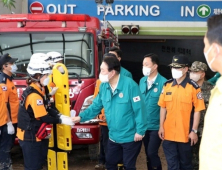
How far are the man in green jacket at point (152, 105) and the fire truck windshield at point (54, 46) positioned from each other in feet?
4.38

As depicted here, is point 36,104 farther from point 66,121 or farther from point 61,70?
point 61,70

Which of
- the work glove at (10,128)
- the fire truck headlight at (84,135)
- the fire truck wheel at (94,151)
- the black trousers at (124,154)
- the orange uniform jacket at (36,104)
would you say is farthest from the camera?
the fire truck wheel at (94,151)

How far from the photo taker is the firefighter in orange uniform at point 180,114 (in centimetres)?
529

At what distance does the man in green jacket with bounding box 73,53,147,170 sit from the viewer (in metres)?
5.03

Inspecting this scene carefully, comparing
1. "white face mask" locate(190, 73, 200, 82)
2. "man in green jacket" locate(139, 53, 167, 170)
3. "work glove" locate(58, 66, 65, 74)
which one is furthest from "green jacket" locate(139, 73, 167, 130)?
"work glove" locate(58, 66, 65, 74)

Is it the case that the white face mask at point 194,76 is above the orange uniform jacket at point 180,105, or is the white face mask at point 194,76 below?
above

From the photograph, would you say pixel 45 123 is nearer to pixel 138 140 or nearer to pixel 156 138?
pixel 138 140

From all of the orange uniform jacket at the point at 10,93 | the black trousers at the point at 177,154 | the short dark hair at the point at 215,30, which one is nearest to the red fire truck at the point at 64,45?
the orange uniform jacket at the point at 10,93

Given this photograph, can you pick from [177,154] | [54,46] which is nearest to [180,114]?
[177,154]

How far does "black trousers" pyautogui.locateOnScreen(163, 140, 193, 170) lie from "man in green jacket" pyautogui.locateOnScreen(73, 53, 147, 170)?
0.44 meters

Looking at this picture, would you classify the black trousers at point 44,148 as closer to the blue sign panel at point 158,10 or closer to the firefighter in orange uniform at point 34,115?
the firefighter in orange uniform at point 34,115

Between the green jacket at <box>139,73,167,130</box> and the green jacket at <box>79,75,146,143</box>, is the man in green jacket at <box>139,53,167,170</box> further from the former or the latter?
the green jacket at <box>79,75,146,143</box>

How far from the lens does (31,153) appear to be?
5.02m

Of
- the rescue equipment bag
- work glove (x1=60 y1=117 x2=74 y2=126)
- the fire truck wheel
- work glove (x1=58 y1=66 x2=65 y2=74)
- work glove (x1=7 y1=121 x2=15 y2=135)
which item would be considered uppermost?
work glove (x1=58 y1=66 x2=65 y2=74)
